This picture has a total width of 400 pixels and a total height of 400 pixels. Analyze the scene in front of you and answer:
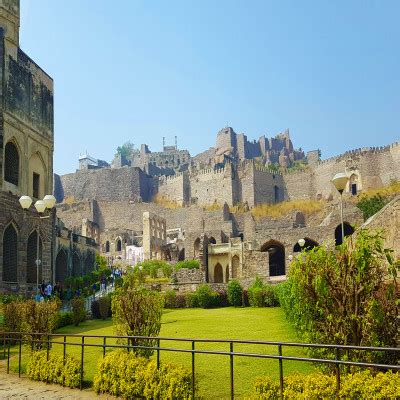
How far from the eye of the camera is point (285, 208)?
219ft

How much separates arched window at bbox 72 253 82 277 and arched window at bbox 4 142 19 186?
11299 millimetres

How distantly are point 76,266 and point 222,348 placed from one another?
24581 millimetres

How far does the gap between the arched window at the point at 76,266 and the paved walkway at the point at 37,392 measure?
24.3 meters

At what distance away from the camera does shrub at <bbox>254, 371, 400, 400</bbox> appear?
5.75 m

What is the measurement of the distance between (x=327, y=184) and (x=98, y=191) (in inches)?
1536

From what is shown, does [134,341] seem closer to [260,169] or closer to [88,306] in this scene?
[88,306]

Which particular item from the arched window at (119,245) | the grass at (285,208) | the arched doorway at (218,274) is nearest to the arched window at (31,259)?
the arched doorway at (218,274)

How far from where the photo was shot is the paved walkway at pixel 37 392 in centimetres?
852

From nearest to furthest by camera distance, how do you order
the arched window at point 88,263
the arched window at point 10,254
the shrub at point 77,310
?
1. the shrub at point 77,310
2. the arched window at point 10,254
3. the arched window at point 88,263

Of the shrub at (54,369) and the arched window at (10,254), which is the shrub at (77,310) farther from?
the shrub at (54,369)

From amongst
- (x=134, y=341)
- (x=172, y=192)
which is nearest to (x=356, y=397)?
(x=134, y=341)

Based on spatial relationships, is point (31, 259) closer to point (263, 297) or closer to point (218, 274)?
point (263, 297)

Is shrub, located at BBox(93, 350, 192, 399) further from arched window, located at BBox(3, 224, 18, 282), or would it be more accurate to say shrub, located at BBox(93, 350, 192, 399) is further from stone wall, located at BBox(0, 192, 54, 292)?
arched window, located at BBox(3, 224, 18, 282)

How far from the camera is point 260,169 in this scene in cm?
7412
